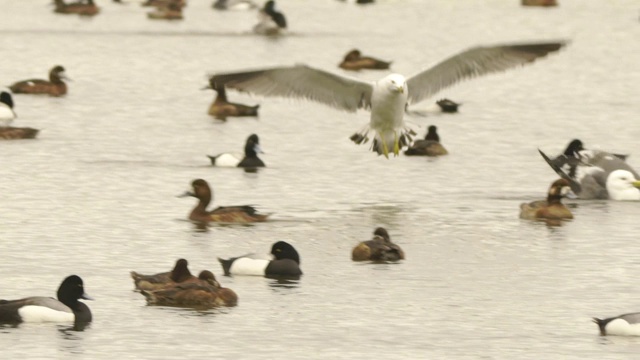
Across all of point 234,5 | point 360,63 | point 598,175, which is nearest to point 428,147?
point 598,175

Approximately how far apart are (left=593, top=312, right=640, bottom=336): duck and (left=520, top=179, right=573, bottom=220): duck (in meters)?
6.94

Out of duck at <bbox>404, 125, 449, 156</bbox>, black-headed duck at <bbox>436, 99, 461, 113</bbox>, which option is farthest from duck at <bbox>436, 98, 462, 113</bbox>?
duck at <bbox>404, 125, 449, 156</bbox>

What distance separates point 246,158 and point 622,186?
590 centimetres

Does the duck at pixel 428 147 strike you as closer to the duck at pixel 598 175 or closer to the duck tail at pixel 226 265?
the duck at pixel 598 175

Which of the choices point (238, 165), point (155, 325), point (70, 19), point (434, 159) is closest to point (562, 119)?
point (434, 159)

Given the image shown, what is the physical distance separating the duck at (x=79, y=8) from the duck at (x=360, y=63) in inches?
710

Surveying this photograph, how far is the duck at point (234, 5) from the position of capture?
65438 mm

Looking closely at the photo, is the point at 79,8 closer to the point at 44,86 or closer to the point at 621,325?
the point at 44,86

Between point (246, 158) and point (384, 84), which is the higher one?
point (384, 84)

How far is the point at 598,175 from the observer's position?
2600cm

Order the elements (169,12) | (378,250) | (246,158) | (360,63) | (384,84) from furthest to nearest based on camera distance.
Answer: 1. (169,12)
2. (360,63)
3. (246,158)
4. (384,84)
5. (378,250)

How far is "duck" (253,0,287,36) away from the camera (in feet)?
180

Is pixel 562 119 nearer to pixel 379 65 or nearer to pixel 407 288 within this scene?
pixel 379 65

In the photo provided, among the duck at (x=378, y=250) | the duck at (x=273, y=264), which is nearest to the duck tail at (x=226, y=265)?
the duck at (x=273, y=264)
